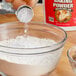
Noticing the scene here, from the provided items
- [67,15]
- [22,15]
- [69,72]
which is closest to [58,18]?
[67,15]

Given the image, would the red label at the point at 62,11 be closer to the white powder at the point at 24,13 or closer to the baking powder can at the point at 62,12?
the baking powder can at the point at 62,12

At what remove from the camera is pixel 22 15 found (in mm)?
854

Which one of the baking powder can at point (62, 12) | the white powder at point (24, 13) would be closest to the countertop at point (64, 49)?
the baking powder can at point (62, 12)

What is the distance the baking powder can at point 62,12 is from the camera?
0.92 metres

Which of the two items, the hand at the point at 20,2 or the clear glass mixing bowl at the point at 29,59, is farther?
the hand at the point at 20,2

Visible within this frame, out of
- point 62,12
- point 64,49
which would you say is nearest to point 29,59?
point 64,49

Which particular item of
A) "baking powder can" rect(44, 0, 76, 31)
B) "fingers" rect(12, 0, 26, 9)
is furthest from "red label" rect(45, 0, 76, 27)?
"fingers" rect(12, 0, 26, 9)

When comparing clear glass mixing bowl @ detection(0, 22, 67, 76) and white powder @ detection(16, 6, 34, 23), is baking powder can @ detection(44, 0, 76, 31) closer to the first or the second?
white powder @ detection(16, 6, 34, 23)

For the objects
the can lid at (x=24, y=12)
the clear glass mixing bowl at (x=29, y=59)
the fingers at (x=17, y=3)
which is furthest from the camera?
the fingers at (x=17, y=3)

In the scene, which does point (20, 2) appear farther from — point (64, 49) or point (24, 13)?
point (64, 49)

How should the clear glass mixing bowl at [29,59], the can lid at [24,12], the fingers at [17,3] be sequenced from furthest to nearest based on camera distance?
the fingers at [17,3] < the can lid at [24,12] < the clear glass mixing bowl at [29,59]

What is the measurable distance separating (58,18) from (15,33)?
0.21 metres

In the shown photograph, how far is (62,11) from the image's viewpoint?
36.3 inches

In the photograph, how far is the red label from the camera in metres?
0.91
